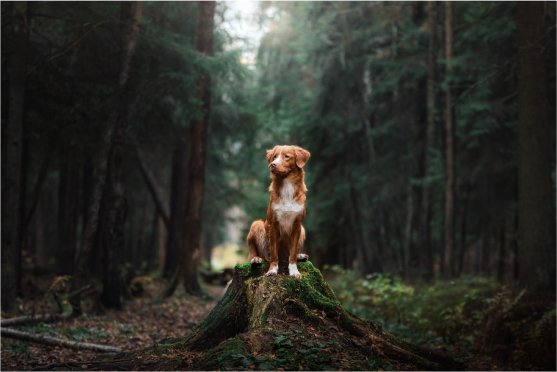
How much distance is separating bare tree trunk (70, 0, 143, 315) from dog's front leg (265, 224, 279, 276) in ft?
20.4

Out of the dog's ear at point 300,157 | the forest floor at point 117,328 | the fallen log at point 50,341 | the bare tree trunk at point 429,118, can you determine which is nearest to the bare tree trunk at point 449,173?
the bare tree trunk at point 429,118

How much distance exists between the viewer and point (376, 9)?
708 inches

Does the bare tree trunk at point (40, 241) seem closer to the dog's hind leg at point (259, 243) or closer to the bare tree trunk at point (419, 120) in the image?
the bare tree trunk at point (419, 120)

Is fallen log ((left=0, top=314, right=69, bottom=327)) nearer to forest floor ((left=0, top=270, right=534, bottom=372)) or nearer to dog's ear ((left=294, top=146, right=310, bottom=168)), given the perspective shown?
forest floor ((left=0, top=270, right=534, bottom=372))

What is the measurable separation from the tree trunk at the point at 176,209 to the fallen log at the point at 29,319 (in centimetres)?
848

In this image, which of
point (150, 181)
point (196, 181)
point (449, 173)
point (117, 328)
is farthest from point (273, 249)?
point (150, 181)

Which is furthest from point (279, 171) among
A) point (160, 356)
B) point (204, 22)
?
point (204, 22)

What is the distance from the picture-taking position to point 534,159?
9.32 metres

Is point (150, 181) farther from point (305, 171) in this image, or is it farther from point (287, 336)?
point (287, 336)

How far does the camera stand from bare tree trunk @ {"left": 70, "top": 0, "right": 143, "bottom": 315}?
9867 millimetres

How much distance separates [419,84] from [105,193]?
1329cm

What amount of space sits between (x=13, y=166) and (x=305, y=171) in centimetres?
736

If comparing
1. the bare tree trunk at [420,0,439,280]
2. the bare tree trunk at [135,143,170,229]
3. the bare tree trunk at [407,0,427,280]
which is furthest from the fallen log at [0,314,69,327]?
the bare tree trunk at [407,0,427,280]

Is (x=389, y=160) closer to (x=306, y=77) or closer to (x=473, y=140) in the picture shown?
(x=473, y=140)
